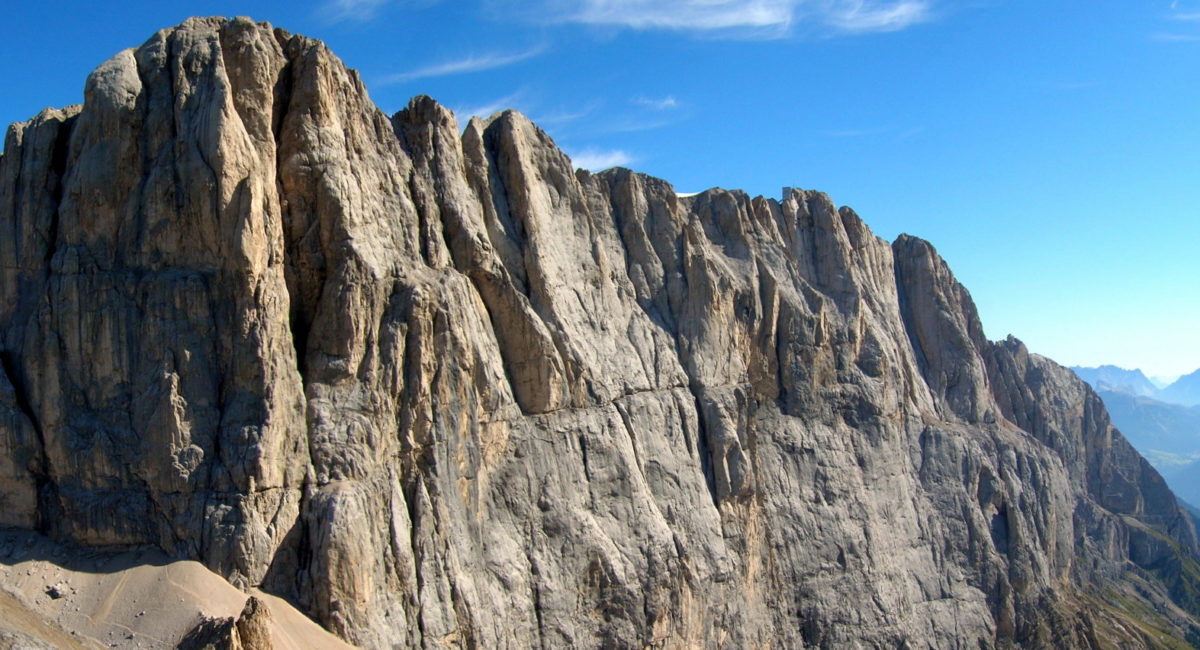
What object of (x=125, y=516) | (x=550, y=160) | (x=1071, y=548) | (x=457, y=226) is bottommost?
(x=1071, y=548)

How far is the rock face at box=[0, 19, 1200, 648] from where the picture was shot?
2575 centimetres

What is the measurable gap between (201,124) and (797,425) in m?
28.1

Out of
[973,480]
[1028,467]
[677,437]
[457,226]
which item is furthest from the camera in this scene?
[1028,467]

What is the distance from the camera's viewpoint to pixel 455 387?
99.8 feet

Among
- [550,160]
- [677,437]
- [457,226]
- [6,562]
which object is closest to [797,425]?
[677,437]

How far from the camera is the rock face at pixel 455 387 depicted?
→ 2575 cm

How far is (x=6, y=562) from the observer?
24.0m

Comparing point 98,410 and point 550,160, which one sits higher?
point 550,160

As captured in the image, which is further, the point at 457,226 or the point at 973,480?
the point at 973,480

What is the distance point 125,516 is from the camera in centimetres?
2495

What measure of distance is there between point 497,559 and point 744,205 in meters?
24.0

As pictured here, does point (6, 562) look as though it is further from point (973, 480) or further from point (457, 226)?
point (973, 480)

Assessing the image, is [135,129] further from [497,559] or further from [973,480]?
[973,480]

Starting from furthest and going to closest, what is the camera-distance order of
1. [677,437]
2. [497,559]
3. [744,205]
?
[744,205], [677,437], [497,559]
